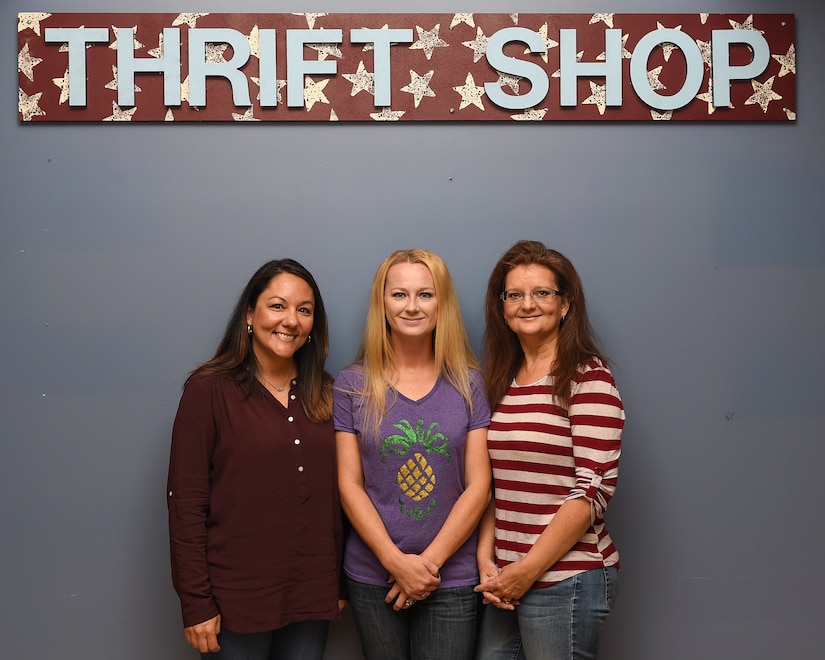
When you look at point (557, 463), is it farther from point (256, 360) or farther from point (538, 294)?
point (256, 360)

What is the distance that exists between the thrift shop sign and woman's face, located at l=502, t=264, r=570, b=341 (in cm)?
62

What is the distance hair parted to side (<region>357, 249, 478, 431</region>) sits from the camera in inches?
81.8

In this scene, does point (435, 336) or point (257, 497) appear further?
point (435, 336)

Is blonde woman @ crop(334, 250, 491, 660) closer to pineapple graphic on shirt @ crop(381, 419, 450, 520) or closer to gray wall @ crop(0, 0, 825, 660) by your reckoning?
pineapple graphic on shirt @ crop(381, 419, 450, 520)

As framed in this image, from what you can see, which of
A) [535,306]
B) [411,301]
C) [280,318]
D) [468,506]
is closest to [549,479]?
[468,506]

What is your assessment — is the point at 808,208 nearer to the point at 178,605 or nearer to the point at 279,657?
the point at 279,657

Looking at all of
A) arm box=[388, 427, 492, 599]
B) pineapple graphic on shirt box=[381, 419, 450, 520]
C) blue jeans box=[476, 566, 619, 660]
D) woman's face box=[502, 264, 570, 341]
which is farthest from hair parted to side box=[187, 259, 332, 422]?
blue jeans box=[476, 566, 619, 660]

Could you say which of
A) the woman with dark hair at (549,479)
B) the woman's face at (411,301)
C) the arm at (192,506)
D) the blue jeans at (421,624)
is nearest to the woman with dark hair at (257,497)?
the arm at (192,506)

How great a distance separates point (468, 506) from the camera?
6.45 feet

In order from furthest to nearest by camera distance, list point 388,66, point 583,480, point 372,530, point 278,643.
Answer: point 388,66 → point 278,643 → point 372,530 → point 583,480

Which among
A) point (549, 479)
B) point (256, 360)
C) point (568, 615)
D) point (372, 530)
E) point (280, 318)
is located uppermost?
point (280, 318)

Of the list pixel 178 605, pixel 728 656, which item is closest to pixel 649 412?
pixel 728 656

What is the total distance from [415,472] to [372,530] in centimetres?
19

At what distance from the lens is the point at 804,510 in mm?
2383
